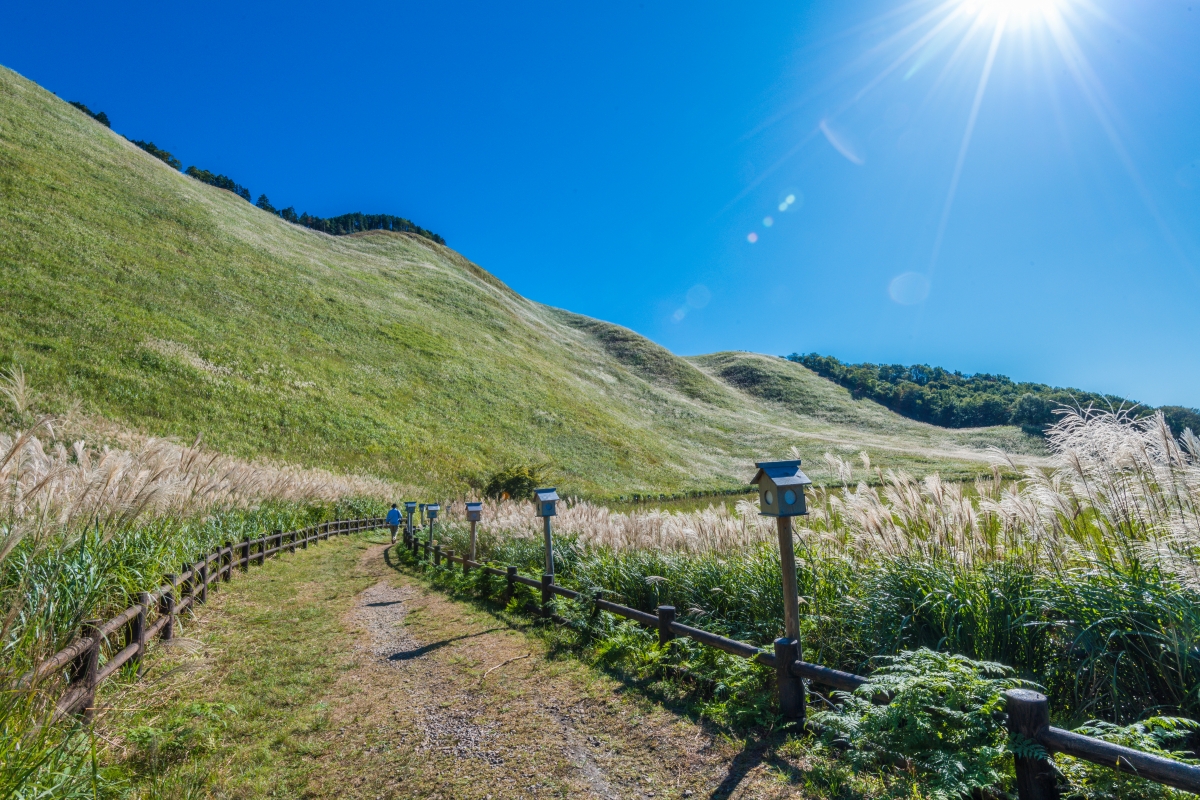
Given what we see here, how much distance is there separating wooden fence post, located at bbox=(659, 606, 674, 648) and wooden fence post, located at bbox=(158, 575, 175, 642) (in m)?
5.47

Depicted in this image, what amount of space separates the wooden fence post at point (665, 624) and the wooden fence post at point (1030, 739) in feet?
11.4

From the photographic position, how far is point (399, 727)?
4930 mm

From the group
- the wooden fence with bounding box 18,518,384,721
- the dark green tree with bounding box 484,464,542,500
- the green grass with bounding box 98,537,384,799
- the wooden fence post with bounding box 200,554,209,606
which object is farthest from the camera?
the dark green tree with bounding box 484,464,542,500

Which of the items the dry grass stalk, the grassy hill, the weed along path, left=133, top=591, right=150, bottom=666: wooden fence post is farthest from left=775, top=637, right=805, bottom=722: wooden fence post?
the grassy hill

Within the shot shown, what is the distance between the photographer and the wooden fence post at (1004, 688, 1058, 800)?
2.65m

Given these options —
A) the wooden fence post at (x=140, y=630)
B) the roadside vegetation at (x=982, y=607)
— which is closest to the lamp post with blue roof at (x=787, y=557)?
the roadside vegetation at (x=982, y=607)

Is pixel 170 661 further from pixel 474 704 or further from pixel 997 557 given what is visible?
pixel 997 557

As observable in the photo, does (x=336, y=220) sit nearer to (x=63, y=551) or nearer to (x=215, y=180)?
(x=215, y=180)

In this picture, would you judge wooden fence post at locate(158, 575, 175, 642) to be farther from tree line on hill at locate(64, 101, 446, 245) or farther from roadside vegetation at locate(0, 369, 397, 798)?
tree line on hill at locate(64, 101, 446, 245)

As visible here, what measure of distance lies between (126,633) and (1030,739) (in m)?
7.16

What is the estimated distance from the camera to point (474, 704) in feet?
17.6

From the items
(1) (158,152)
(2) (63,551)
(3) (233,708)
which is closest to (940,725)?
(3) (233,708)

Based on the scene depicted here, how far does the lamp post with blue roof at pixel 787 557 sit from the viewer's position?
4367 mm

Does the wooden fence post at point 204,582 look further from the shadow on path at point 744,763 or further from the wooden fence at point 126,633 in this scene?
the shadow on path at point 744,763
